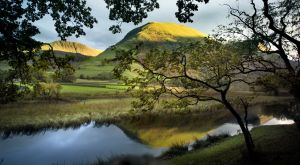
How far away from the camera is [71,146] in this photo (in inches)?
1582

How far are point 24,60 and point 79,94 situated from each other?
71.1m

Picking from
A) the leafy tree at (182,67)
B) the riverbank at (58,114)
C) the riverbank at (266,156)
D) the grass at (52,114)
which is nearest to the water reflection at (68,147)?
the riverbank at (58,114)

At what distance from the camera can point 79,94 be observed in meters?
85.8

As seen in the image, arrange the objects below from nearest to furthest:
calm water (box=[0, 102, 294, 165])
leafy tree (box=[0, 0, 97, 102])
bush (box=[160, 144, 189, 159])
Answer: leafy tree (box=[0, 0, 97, 102])
bush (box=[160, 144, 189, 159])
calm water (box=[0, 102, 294, 165])

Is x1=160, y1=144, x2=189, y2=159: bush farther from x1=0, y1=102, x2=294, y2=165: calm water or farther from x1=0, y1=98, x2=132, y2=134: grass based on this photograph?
x1=0, y1=98, x2=132, y2=134: grass

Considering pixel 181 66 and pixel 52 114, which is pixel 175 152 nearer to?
pixel 181 66

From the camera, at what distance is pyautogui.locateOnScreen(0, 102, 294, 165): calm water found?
34.1 metres

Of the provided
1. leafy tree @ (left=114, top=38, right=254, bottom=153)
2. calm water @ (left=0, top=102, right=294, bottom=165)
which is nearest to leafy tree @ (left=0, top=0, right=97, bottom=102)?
leafy tree @ (left=114, top=38, right=254, bottom=153)

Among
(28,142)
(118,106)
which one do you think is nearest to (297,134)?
(28,142)

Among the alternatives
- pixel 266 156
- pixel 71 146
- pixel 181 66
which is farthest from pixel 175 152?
pixel 71 146

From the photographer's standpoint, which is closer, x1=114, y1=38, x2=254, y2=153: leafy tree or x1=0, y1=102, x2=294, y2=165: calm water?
x1=114, y1=38, x2=254, y2=153: leafy tree

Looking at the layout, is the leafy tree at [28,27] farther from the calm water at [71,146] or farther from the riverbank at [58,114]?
the riverbank at [58,114]

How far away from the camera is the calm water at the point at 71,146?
1341 inches

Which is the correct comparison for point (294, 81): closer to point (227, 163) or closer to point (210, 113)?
point (227, 163)
